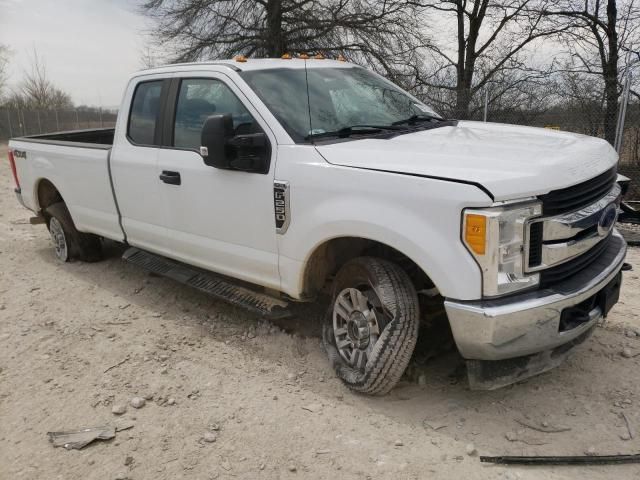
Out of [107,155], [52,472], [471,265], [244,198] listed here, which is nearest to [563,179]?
[471,265]

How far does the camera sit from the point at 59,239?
6.23m

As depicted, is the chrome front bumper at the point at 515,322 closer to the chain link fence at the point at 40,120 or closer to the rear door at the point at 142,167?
the rear door at the point at 142,167

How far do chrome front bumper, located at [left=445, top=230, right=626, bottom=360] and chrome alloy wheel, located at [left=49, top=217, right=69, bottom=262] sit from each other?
486 centimetres

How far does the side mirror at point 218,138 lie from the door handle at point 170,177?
637 millimetres

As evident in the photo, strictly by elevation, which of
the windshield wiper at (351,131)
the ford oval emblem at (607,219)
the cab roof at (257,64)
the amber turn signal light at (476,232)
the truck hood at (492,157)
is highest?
the cab roof at (257,64)

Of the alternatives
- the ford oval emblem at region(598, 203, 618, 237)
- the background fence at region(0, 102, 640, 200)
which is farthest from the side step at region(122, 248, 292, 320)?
the background fence at region(0, 102, 640, 200)

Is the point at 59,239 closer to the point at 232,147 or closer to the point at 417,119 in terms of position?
the point at 232,147

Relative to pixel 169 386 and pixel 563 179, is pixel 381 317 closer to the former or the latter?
pixel 563 179

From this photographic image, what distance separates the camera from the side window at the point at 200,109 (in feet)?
12.4

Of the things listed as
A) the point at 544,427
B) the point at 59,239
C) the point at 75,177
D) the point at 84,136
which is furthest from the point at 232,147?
the point at 84,136

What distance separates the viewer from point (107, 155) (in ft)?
16.1

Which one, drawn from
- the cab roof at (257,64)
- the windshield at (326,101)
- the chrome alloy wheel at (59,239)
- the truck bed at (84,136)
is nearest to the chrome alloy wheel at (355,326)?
the windshield at (326,101)

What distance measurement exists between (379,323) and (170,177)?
Answer: 198cm

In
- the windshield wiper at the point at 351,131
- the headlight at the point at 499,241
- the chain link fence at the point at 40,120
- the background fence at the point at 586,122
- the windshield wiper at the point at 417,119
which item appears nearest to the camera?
the headlight at the point at 499,241
